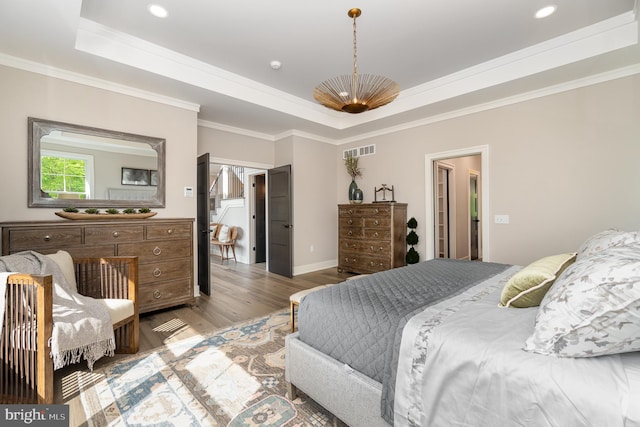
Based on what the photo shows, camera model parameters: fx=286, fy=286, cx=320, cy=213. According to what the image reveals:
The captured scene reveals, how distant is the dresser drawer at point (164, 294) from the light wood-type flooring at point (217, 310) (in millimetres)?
134

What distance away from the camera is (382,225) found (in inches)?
182

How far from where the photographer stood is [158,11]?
2547mm

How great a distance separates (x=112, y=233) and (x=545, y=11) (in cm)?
463

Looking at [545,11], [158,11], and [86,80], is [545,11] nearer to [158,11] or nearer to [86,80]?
[158,11]

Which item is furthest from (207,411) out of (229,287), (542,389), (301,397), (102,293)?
(229,287)

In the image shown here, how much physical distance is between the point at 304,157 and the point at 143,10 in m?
3.23

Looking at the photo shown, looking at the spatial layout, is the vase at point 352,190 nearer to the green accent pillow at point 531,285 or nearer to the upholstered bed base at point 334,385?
the upholstered bed base at point 334,385

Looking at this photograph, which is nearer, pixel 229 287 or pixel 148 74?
pixel 148 74

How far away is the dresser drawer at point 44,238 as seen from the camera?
2.42m

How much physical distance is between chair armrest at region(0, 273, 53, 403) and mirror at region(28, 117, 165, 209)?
5.48ft

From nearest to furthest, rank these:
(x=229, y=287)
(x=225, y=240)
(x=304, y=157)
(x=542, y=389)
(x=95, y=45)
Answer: (x=542, y=389) < (x=95, y=45) < (x=229, y=287) < (x=304, y=157) < (x=225, y=240)

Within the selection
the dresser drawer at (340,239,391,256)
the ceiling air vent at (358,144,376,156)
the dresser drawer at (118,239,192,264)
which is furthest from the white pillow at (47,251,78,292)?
the ceiling air vent at (358,144,376,156)

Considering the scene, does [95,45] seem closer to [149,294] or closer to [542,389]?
[149,294]

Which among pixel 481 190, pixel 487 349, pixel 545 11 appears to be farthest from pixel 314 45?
pixel 487 349
